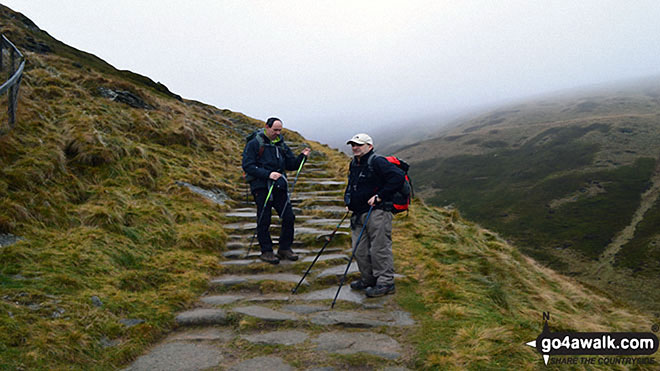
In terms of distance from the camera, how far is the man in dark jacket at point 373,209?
20.8 feet

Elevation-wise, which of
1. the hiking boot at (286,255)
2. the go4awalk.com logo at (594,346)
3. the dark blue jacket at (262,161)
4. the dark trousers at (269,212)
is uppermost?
the dark blue jacket at (262,161)

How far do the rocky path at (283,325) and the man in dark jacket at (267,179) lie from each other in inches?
23.6

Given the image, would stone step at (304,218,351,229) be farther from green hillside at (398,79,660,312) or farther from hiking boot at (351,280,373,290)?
green hillside at (398,79,660,312)

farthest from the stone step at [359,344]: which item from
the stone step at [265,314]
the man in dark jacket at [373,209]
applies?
the man in dark jacket at [373,209]

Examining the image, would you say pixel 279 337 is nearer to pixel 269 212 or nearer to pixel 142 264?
pixel 269 212

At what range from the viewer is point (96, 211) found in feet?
25.3

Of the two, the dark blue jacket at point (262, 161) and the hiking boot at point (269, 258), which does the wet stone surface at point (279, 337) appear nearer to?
the hiking boot at point (269, 258)

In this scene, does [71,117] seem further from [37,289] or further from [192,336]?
[192,336]

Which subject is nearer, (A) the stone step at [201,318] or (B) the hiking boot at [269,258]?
(A) the stone step at [201,318]

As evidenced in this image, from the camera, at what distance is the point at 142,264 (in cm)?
699

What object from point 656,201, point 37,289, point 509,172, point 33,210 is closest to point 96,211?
point 33,210

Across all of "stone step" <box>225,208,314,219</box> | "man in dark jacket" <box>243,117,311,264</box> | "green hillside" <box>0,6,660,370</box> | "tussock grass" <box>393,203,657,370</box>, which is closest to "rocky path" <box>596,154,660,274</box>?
A: "tussock grass" <box>393,203,657,370</box>

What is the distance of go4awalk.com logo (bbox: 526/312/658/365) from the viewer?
15.9ft

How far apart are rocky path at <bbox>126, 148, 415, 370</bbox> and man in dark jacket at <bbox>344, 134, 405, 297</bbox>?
404mm
